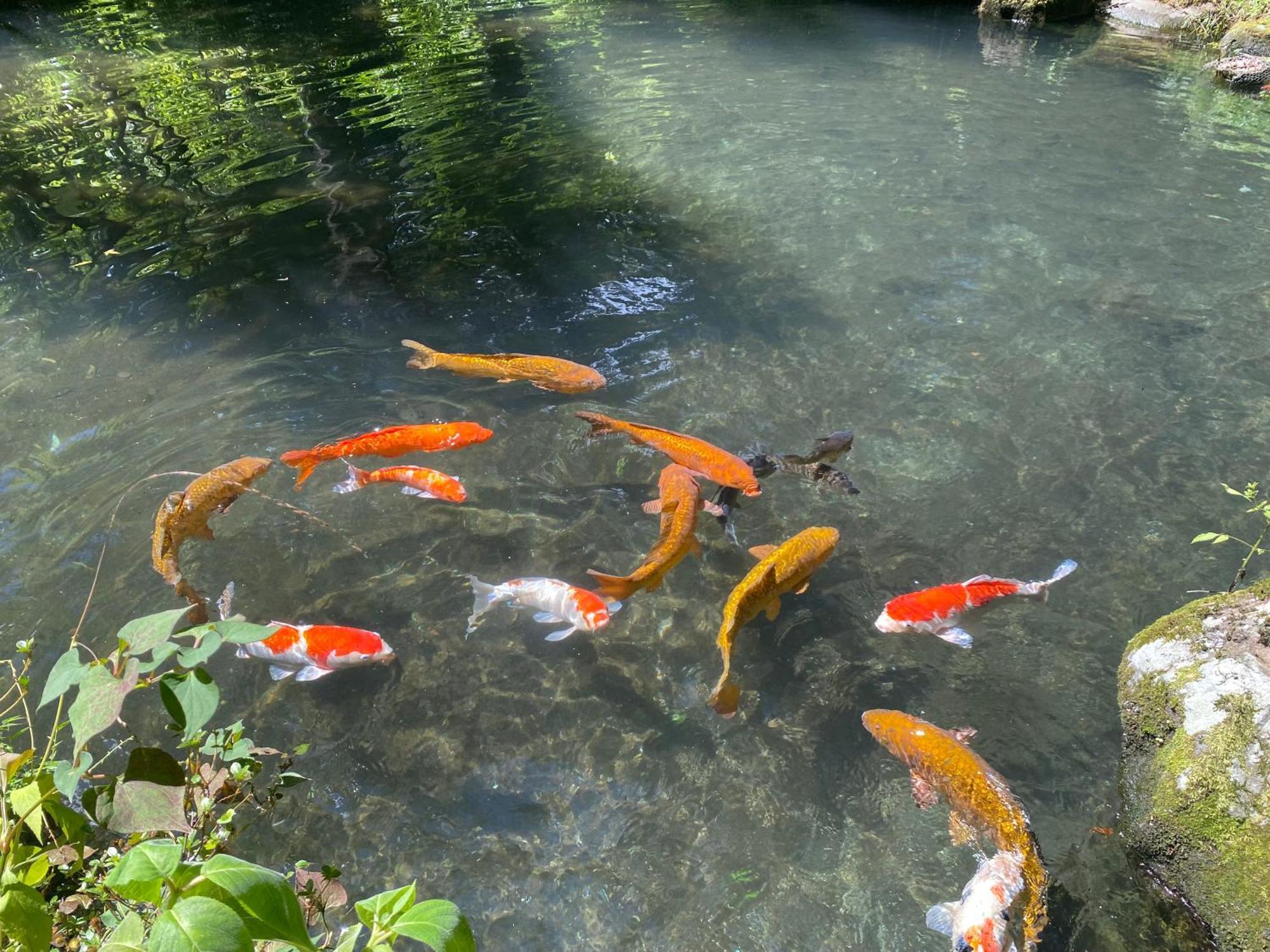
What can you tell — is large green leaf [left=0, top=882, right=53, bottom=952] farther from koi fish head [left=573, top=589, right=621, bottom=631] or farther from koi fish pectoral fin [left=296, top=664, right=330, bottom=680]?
koi fish head [left=573, top=589, right=621, bottom=631]

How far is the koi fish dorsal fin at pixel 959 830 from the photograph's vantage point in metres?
3.34

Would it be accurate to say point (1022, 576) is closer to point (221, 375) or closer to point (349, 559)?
point (349, 559)

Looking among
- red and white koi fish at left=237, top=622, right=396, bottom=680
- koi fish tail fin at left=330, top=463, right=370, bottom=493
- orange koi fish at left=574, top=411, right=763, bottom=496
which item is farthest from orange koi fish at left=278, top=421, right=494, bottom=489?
red and white koi fish at left=237, top=622, right=396, bottom=680

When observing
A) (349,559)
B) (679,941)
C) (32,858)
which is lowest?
(679,941)

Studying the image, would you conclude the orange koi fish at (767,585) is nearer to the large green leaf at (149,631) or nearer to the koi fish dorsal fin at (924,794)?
the koi fish dorsal fin at (924,794)

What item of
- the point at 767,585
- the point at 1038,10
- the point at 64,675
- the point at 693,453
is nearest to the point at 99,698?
the point at 64,675

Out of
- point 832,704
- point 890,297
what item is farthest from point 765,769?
point 890,297

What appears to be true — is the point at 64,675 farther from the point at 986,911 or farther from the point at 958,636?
the point at 958,636

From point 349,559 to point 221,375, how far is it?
2.47 metres

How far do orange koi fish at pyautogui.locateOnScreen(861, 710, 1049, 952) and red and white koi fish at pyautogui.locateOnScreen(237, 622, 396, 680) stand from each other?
242 cm

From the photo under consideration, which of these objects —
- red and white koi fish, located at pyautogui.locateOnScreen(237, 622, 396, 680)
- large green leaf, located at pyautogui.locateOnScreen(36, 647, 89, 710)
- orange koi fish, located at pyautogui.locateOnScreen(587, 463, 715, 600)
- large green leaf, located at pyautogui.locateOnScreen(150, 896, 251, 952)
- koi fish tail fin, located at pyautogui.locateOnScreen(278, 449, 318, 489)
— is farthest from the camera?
koi fish tail fin, located at pyautogui.locateOnScreen(278, 449, 318, 489)

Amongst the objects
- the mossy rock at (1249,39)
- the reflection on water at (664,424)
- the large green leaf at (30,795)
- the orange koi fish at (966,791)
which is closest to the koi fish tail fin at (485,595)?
the reflection on water at (664,424)

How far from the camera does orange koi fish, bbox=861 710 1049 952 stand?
10.00 ft

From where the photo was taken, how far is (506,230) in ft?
27.9
